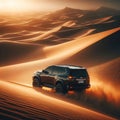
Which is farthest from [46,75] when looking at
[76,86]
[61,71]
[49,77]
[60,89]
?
[76,86]

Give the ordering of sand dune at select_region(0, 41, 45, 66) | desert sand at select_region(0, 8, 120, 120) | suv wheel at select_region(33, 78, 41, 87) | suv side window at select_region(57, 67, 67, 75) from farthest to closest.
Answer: sand dune at select_region(0, 41, 45, 66), suv wheel at select_region(33, 78, 41, 87), suv side window at select_region(57, 67, 67, 75), desert sand at select_region(0, 8, 120, 120)

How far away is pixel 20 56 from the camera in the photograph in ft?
141

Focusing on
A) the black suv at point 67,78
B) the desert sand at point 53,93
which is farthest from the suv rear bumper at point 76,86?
the desert sand at point 53,93

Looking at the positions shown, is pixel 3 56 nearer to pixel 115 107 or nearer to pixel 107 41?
pixel 107 41

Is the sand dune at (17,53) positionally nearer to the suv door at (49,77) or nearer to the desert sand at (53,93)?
the desert sand at (53,93)

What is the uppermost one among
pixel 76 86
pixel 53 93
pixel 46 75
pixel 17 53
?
pixel 17 53

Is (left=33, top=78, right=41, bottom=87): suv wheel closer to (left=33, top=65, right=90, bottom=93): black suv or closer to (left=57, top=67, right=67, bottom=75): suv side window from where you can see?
(left=33, top=65, right=90, bottom=93): black suv

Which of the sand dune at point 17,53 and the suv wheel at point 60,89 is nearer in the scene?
the suv wheel at point 60,89

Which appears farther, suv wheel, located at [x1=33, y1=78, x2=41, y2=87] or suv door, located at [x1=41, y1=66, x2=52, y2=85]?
suv wheel, located at [x1=33, y1=78, x2=41, y2=87]

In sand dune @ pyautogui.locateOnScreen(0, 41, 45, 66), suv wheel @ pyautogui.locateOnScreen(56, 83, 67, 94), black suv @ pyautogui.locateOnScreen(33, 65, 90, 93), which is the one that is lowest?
suv wheel @ pyautogui.locateOnScreen(56, 83, 67, 94)

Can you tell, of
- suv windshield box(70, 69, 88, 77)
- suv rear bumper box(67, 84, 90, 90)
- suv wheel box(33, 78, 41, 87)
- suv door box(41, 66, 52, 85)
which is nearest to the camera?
suv rear bumper box(67, 84, 90, 90)

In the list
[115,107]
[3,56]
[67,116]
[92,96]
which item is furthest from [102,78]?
[3,56]

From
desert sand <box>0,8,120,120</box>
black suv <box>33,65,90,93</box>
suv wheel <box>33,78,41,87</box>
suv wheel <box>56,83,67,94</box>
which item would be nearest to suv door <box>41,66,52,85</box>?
black suv <box>33,65,90,93</box>

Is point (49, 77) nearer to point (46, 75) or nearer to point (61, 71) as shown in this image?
point (46, 75)
